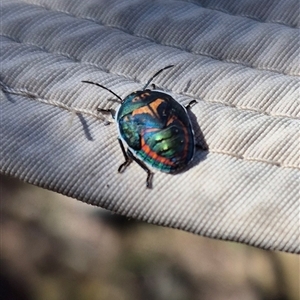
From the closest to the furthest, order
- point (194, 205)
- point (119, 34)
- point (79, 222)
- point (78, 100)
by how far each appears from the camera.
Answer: point (194, 205), point (78, 100), point (119, 34), point (79, 222)

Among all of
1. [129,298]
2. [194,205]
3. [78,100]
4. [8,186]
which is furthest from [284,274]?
[8,186]

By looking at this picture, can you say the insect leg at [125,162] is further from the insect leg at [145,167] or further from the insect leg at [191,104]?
the insect leg at [191,104]

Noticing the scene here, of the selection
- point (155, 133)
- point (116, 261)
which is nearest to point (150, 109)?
point (155, 133)

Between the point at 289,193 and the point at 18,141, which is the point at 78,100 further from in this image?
the point at 289,193

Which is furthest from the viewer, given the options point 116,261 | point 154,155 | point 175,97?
point 116,261

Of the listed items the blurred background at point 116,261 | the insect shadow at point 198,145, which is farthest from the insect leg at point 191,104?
the blurred background at point 116,261

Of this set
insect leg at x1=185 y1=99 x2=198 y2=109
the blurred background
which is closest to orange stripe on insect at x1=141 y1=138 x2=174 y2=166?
insect leg at x1=185 y1=99 x2=198 y2=109

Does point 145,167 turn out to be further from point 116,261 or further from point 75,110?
point 116,261
